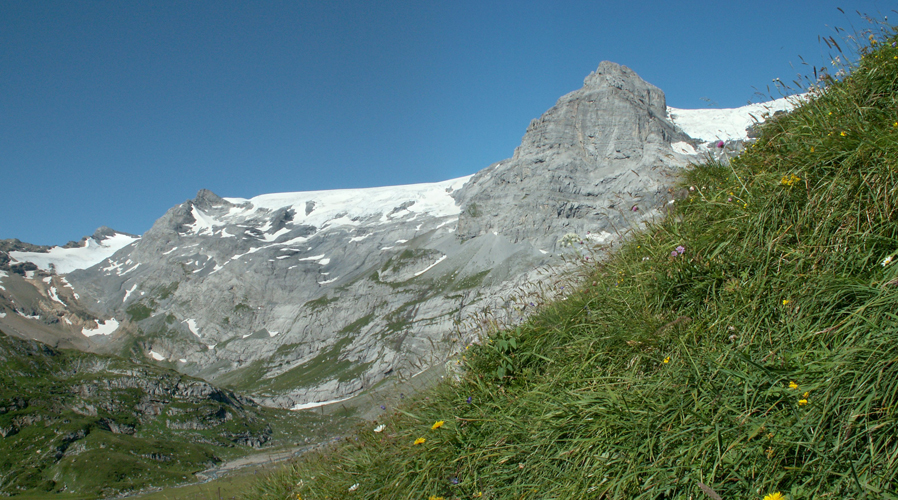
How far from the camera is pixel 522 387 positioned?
4754mm

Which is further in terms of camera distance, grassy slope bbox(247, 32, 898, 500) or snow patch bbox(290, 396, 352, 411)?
snow patch bbox(290, 396, 352, 411)

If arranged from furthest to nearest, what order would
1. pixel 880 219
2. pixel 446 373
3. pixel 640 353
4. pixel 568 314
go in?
1. pixel 446 373
2. pixel 568 314
3. pixel 640 353
4. pixel 880 219

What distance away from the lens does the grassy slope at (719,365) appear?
2869 mm

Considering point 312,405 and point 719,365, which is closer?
point 719,365

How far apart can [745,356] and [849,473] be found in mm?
963

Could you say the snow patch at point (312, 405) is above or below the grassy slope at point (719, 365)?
below

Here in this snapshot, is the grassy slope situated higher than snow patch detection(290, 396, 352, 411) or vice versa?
the grassy slope

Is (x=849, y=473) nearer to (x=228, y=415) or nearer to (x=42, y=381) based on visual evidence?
(x=228, y=415)

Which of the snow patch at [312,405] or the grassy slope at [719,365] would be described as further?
the snow patch at [312,405]

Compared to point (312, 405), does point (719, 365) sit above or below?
above

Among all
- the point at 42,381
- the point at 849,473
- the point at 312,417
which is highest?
the point at 42,381

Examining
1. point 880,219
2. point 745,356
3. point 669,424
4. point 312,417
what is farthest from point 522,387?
point 312,417

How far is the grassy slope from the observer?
9.41 ft

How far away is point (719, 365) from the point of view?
3484 mm
